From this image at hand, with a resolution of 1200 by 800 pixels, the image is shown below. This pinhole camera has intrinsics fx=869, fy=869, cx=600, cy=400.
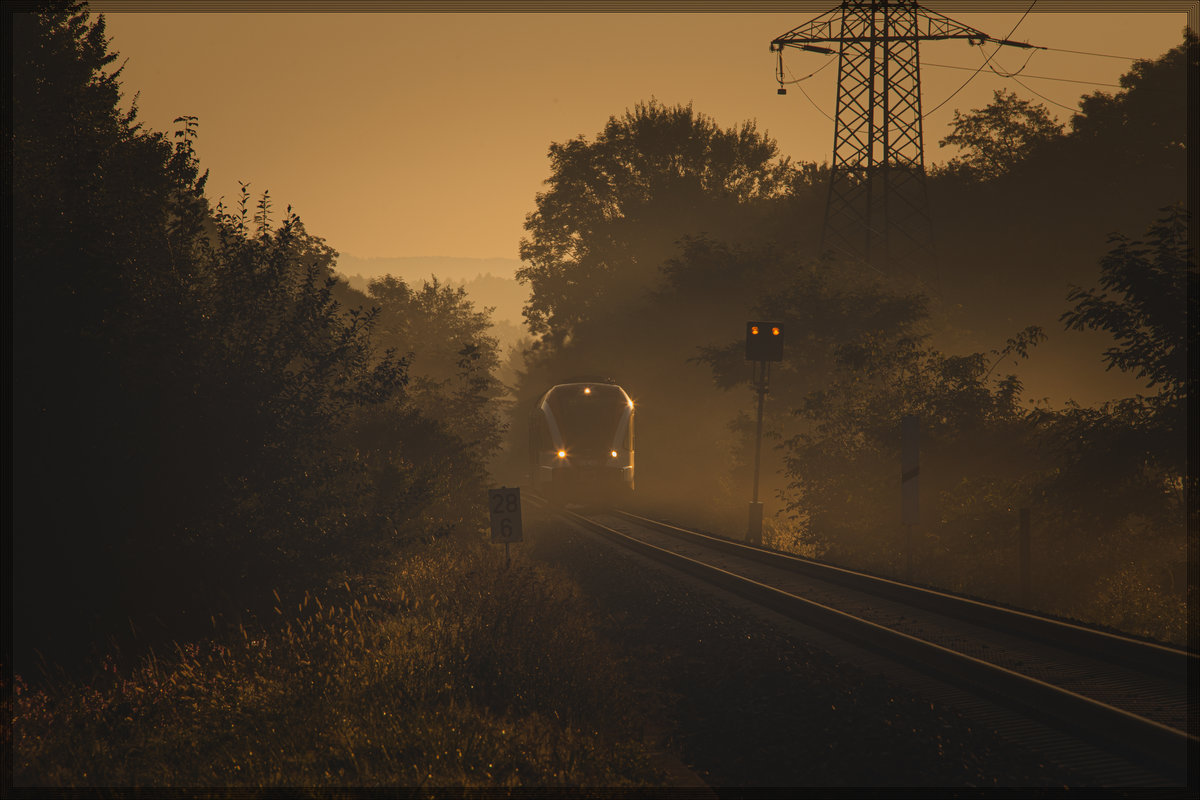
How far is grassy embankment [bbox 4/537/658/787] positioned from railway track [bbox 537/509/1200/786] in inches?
122

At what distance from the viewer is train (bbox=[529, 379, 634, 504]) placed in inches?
1168

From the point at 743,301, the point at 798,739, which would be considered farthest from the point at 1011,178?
the point at 798,739

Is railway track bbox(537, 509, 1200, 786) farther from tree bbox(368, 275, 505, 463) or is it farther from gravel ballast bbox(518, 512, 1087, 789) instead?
tree bbox(368, 275, 505, 463)

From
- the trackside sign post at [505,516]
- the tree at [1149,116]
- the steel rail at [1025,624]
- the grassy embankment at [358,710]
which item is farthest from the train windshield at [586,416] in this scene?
the tree at [1149,116]

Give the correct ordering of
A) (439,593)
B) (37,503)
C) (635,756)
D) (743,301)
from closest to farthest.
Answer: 1. (635,756)
2. (37,503)
3. (439,593)
4. (743,301)

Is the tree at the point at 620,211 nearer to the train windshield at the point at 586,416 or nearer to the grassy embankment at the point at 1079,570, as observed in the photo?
the train windshield at the point at 586,416

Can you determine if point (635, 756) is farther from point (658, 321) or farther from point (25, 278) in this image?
point (658, 321)

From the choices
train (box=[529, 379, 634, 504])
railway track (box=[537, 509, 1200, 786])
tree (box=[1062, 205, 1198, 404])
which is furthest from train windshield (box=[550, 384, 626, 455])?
tree (box=[1062, 205, 1198, 404])

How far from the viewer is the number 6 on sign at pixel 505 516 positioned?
15062 millimetres

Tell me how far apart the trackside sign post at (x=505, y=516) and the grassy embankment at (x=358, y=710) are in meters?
3.31

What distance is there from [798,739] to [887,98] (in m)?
32.2

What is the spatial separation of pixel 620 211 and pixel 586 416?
118 feet

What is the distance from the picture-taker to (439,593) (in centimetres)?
1374

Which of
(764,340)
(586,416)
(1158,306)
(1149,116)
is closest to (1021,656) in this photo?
(1158,306)
